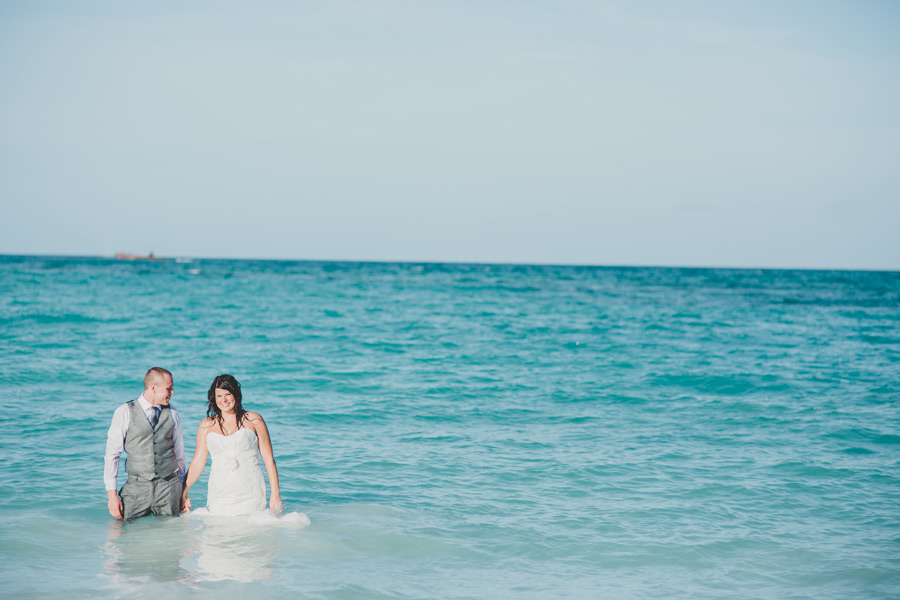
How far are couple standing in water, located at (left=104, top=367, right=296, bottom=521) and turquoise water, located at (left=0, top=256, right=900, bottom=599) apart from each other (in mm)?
236

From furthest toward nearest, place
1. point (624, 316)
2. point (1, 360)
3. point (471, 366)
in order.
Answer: point (624, 316) < point (471, 366) < point (1, 360)

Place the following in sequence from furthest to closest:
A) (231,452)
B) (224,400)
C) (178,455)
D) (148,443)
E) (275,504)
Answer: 1. (275,504)
2. (178,455)
3. (231,452)
4. (148,443)
5. (224,400)

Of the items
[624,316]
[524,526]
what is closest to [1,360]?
[524,526]

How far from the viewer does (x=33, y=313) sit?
2466 centimetres

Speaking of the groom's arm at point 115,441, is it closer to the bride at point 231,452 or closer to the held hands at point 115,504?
the held hands at point 115,504

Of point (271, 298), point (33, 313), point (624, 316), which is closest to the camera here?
point (33, 313)

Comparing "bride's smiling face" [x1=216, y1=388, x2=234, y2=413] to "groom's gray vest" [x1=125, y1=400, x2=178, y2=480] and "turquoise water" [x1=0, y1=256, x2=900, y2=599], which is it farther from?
"turquoise water" [x1=0, y1=256, x2=900, y2=599]

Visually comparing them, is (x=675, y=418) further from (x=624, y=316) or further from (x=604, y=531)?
(x=624, y=316)

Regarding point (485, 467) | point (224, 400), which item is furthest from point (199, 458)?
point (485, 467)

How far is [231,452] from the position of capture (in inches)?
244

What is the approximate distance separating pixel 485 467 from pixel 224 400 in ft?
13.8

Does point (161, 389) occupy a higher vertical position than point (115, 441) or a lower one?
higher

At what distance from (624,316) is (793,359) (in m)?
12.0

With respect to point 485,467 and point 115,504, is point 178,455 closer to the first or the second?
point 115,504
